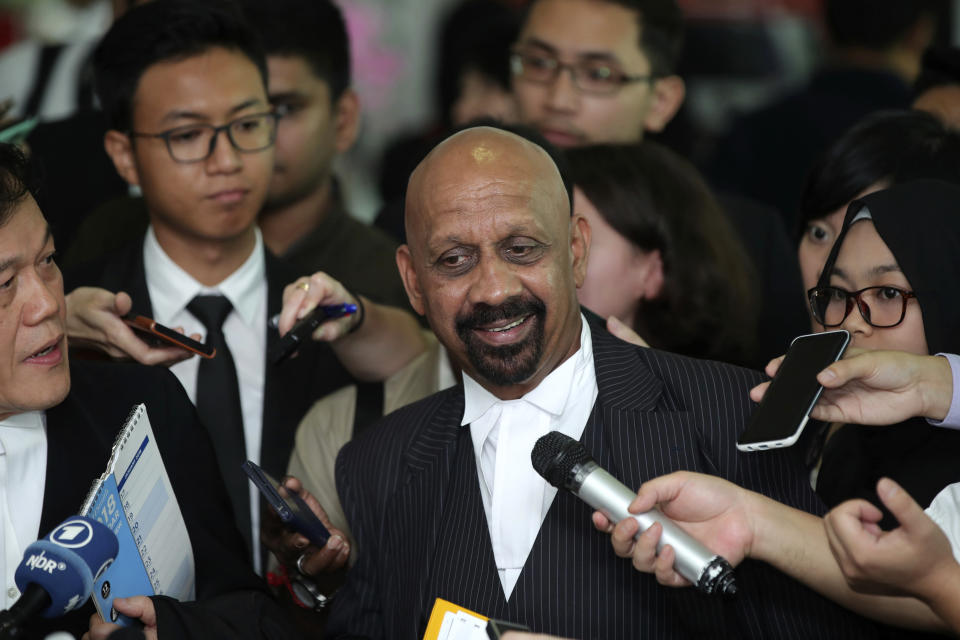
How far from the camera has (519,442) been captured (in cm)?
256

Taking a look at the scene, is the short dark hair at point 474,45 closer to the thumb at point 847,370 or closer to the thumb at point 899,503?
the thumb at point 847,370

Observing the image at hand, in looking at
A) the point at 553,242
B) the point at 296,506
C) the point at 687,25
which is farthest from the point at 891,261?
the point at 687,25

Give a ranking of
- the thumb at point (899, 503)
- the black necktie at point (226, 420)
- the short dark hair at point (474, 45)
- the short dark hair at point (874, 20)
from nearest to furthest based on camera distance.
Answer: the thumb at point (899, 503) → the black necktie at point (226, 420) → the short dark hair at point (874, 20) → the short dark hair at point (474, 45)

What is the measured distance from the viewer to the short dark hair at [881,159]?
2.96 metres

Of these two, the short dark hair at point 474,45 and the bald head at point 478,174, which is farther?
the short dark hair at point 474,45

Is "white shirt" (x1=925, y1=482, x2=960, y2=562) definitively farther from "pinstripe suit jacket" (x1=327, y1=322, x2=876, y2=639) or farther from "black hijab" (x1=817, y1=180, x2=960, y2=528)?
"pinstripe suit jacket" (x1=327, y1=322, x2=876, y2=639)

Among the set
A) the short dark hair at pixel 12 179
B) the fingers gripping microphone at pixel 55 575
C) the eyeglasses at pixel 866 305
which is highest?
the eyeglasses at pixel 866 305

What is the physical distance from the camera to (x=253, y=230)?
3.40m

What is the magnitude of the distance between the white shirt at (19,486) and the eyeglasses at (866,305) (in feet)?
5.28

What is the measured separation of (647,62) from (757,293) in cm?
98

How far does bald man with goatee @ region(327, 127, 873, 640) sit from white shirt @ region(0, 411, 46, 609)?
628 mm

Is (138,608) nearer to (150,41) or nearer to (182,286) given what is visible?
(182,286)

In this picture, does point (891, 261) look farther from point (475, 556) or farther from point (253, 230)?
point (253, 230)

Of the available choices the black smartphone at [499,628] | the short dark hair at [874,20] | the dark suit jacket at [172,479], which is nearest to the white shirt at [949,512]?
the black smartphone at [499,628]
